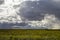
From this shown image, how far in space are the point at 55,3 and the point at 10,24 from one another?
1.45 feet

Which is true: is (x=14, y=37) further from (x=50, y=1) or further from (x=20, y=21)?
(x=50, y=1)

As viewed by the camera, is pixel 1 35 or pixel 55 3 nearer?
pixel 1 35

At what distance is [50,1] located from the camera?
49.8 inches

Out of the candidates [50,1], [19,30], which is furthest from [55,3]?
[19,30]

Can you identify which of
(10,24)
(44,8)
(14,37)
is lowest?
(14,37)

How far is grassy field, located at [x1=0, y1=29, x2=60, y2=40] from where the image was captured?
3.61 feet

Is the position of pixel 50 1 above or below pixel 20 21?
above

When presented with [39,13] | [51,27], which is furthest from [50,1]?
[51,27]

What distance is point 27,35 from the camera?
1111mm

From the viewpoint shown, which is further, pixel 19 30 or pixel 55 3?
pixel 55 3

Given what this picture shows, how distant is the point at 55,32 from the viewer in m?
1.09

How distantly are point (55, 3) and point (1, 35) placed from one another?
546mm

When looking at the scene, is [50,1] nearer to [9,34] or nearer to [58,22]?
[58,22]

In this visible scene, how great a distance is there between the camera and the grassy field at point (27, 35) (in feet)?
3.61
